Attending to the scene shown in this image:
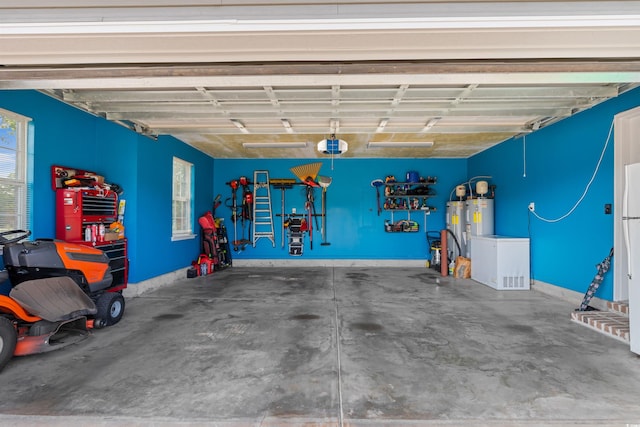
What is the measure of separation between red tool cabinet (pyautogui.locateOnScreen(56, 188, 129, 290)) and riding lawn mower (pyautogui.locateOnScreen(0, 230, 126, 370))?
73 cm

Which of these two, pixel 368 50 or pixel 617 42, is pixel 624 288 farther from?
pixel 368 50

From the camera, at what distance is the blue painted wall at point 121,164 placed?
11.8 feet

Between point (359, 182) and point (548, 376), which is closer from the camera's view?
point (548, 376)

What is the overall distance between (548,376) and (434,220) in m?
5.56

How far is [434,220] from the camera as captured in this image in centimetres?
766

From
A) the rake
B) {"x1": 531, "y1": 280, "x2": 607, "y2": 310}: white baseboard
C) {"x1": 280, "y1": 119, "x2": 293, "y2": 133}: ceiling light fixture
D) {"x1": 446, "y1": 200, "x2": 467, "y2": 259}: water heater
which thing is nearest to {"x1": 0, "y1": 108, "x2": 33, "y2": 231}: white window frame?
{"x1": 280, "y1": 119, "x2": 293, "y2": 133}: ceiling light fixture

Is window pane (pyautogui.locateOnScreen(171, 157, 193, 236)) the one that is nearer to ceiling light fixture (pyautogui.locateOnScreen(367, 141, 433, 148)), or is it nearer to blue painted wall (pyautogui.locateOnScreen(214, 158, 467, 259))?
blue painted wall (pyautogui.locateOnScreen(214, 158, 467, 259))

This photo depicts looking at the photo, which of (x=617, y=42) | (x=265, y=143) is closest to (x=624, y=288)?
(x=617, y=42)

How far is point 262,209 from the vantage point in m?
7.69

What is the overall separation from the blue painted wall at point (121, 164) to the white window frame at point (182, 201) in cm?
18

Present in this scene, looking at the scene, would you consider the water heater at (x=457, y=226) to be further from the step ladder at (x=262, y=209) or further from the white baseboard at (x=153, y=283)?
the white baseboard at (x=153, y=283)

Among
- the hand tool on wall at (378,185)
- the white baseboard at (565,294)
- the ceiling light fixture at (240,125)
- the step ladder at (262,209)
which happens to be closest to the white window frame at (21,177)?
the ceiling light fixture at (240,125)

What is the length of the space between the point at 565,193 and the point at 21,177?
7140 millimetres

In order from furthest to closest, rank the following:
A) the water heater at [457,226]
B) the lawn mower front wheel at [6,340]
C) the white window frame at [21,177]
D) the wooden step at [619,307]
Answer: the water heater at [457,226] → the wooden step at [619,307] → the white window frame at [21,177] → the lawn mower front wheel at [6,340]
